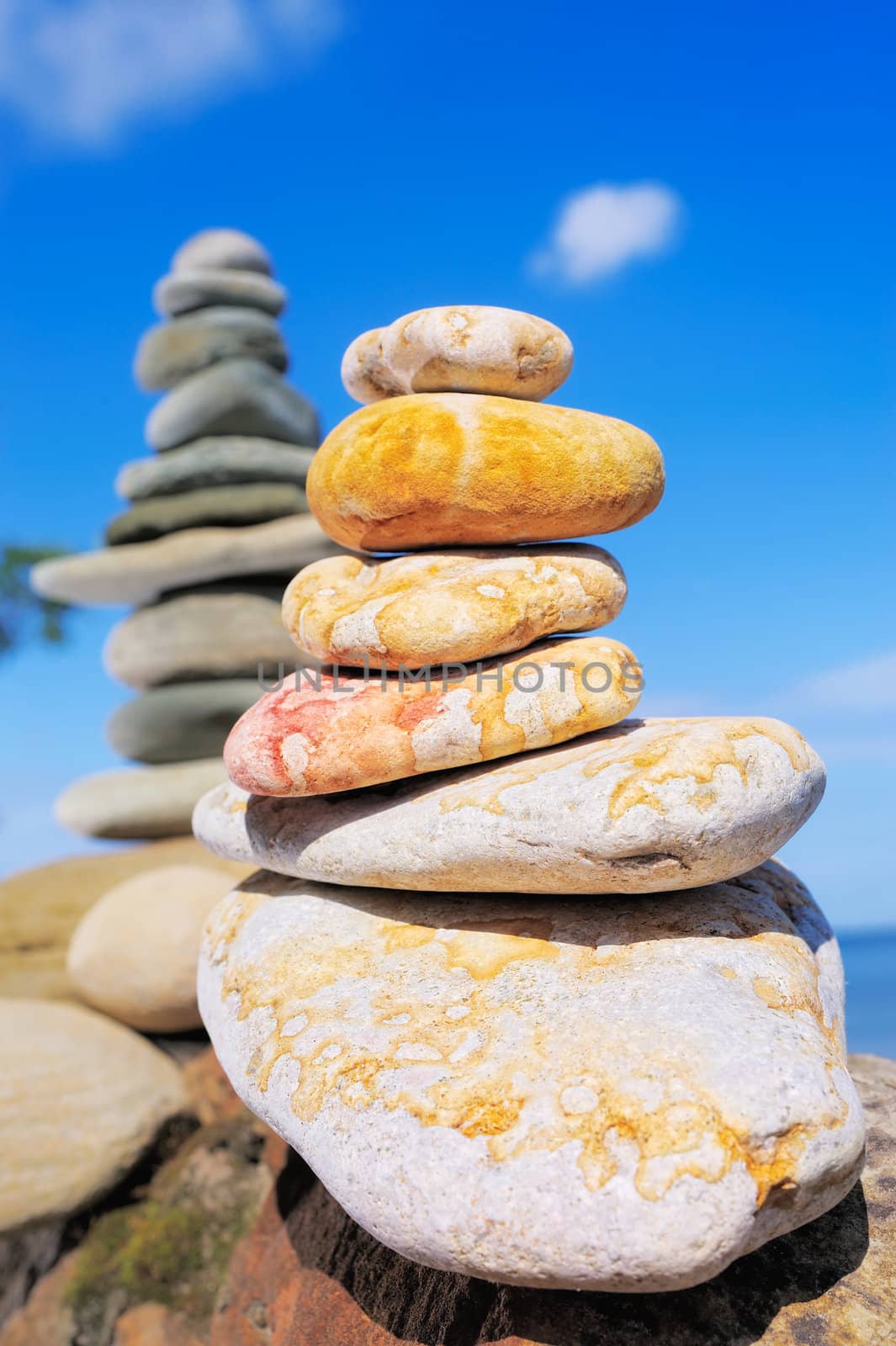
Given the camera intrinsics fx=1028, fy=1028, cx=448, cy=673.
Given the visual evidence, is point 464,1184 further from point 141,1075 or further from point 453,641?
point 141,1075

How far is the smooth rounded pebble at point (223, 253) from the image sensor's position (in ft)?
27.7

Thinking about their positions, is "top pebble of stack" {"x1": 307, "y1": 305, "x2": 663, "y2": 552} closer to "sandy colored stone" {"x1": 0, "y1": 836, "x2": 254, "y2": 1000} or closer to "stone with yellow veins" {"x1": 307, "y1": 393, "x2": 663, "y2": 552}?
"stone with yellow veins" {"x1": 307, "y1": 393, "x2": 663, "y2": 552}

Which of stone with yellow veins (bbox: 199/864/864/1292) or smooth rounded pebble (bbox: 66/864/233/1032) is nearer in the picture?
stone with yellow veins (bbox: 199/864/864/1292)

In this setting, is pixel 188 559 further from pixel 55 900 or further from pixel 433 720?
pixel 433 720

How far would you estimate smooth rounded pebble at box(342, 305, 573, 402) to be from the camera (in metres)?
3.47

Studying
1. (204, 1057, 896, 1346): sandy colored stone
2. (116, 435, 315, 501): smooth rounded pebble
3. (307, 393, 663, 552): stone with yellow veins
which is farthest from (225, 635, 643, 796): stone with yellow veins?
(116, 435, 315, 501): smooth rounded pebble

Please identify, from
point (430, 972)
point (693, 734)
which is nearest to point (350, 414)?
point (693, 734)

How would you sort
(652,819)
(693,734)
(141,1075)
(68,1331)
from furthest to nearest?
(141,1075), (68,1331), (693,734), (652,819)

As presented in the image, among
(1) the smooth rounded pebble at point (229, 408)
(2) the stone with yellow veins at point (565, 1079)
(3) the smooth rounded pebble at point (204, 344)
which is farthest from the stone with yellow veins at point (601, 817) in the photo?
(3) the smooth rounded pebble at point (204, 344)

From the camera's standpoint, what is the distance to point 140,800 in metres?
7.35

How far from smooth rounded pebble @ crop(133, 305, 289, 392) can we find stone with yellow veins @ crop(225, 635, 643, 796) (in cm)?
566

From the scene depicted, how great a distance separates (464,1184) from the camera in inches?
89.0

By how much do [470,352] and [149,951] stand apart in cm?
368

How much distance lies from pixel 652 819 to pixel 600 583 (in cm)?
107
